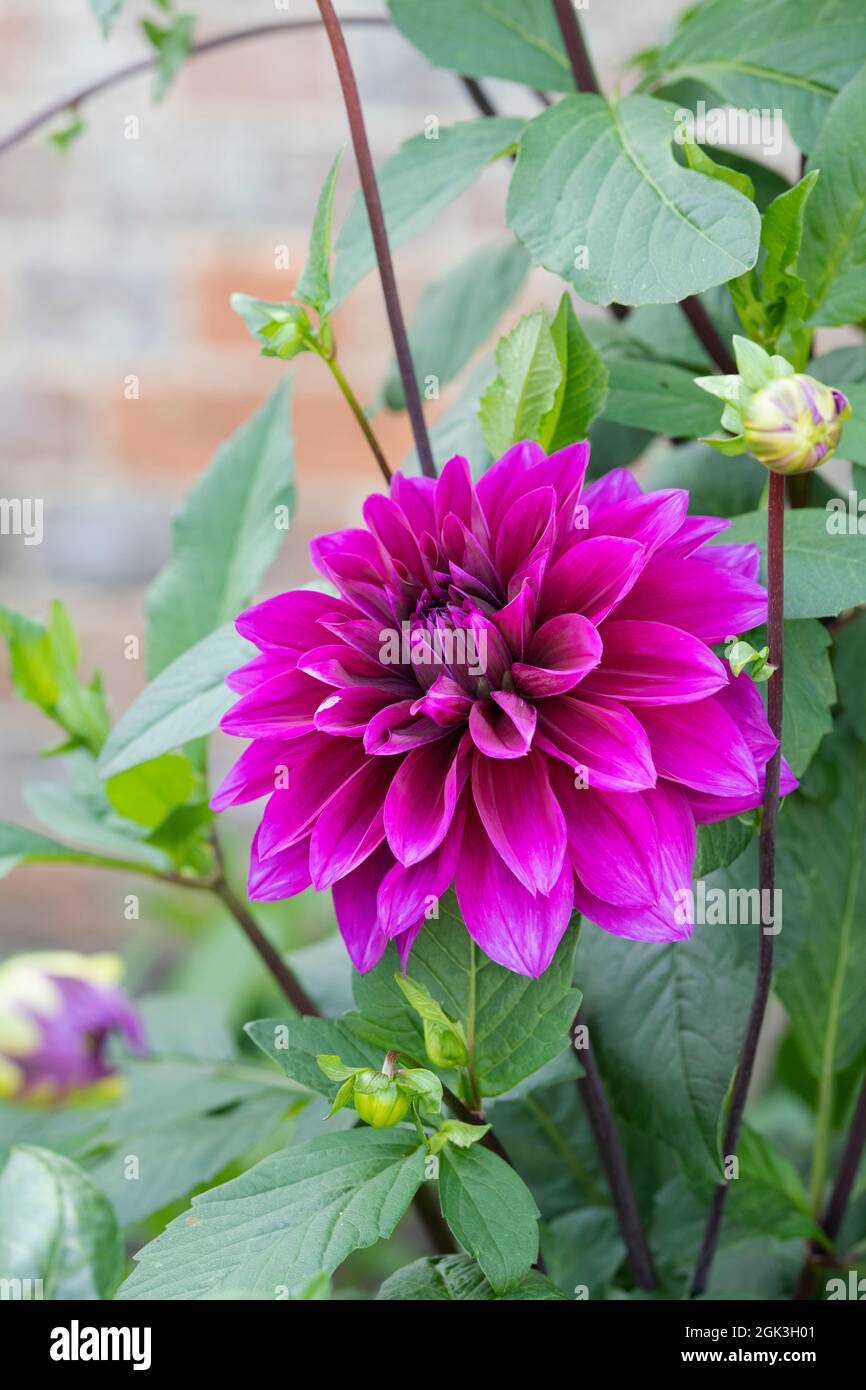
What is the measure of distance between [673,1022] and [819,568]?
107 mm

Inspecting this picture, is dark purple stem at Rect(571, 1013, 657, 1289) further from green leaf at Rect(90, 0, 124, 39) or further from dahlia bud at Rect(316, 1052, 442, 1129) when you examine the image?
green leaf at Rect(90, 0, 124, 39)

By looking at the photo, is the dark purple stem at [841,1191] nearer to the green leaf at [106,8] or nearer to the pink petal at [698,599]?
the pink petal at [698,599]

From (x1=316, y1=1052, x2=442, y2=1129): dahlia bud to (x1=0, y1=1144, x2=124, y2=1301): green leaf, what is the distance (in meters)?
0.10

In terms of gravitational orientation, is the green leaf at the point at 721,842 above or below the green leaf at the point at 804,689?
below

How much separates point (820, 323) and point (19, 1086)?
1.34 feet

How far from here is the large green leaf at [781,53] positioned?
1.00ft

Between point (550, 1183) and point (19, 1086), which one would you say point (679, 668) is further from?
point (19, 1086)

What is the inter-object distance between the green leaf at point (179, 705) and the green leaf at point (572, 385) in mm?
79

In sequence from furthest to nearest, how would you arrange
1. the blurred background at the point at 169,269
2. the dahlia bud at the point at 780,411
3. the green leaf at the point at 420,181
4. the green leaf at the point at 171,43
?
the blurred background at the point at 169,269, the green leaf at the point at 171,43, the green leaf at the point at 420,181, the dahlia bud at the point at 780,411

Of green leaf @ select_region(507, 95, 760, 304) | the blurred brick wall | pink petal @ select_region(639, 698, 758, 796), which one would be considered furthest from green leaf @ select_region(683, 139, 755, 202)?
the blurred brick wall

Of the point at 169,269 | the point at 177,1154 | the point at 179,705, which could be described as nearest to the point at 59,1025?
the point at 177,1154

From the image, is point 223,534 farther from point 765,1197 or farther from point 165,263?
point 165,263

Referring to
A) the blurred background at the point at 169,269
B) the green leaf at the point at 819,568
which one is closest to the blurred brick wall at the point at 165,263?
the blurred background at the point at 169,269
